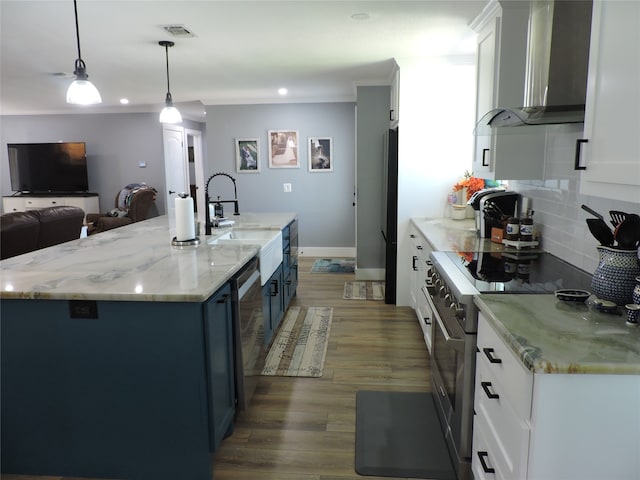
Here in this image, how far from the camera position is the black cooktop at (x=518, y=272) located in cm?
191

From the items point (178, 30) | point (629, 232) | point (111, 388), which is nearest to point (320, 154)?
point (178, 30)

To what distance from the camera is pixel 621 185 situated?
4.56ft

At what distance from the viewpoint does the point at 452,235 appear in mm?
3338

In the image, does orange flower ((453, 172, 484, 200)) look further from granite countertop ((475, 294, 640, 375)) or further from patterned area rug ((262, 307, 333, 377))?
granite countertop ((475, 294, 640, 375))

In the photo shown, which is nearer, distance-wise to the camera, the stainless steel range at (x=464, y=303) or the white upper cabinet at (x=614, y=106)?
the white upper cabinet at (x=614, y=106)

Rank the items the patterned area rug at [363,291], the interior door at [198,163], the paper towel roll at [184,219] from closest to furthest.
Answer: the paper towel roll at [184,219] < the patterned area rug at [363,291] < the interior door at [198,163]

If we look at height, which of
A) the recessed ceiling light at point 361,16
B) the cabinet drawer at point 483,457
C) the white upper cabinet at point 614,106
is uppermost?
the recessed ceiling light at point 361,16

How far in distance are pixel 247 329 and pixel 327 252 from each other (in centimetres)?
462

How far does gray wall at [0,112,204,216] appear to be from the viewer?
7.95 meters

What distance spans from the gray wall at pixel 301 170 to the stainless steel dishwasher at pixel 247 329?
4229mm

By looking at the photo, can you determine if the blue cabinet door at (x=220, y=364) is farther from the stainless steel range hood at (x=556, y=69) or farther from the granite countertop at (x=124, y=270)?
the stainless steel range hood at (x=556, y=69)

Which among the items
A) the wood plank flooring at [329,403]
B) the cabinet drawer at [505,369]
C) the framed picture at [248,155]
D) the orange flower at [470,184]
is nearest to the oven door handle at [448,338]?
the cabinet drawer at [505,369]

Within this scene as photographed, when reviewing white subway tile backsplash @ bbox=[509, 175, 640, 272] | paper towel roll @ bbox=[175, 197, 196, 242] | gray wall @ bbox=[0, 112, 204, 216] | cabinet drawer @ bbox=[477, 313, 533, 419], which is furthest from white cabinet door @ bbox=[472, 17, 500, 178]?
gray wall @ bbox=[0, 112, 204, 216]

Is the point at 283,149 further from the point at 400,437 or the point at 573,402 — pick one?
the point at 573,402
